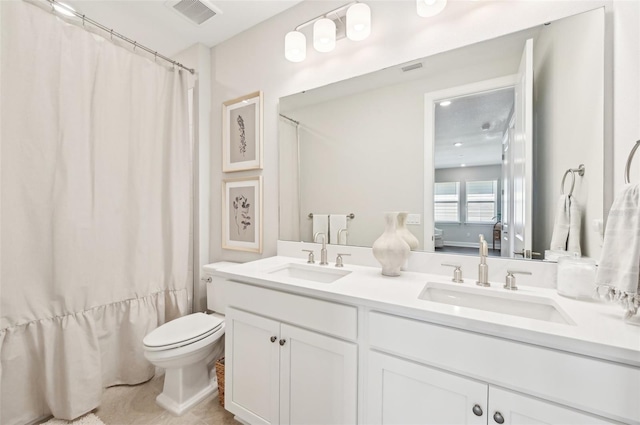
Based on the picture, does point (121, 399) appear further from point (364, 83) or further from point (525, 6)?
point (525, 6)

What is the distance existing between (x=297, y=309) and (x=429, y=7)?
1609 mm

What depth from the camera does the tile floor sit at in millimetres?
1480

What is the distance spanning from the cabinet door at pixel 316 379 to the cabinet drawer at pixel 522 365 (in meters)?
0.19

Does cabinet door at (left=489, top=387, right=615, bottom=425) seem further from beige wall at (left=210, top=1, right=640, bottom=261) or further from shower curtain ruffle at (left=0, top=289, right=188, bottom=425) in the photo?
shower curtain ruffle at (left=0, top=289, right=188, bottom=425)

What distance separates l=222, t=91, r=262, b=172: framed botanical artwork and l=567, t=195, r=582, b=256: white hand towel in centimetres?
180

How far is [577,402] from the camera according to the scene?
692mm

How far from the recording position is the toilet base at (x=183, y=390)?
61.2 inches

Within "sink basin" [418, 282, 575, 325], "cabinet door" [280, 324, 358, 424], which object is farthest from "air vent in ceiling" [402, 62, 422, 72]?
"cabinet door" [280, 324, 358, 424]

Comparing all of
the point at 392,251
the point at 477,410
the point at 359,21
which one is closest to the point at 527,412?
the point at 477,410

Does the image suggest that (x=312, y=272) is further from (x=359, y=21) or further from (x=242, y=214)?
(x=359, y=21)

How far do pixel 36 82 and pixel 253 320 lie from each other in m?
1.71

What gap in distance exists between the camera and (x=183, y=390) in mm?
1570

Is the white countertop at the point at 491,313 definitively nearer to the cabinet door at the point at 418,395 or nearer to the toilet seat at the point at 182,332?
the cabinet door at the point at 418,395

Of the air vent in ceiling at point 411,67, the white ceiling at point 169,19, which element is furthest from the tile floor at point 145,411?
the white ceiling at point 169,19
